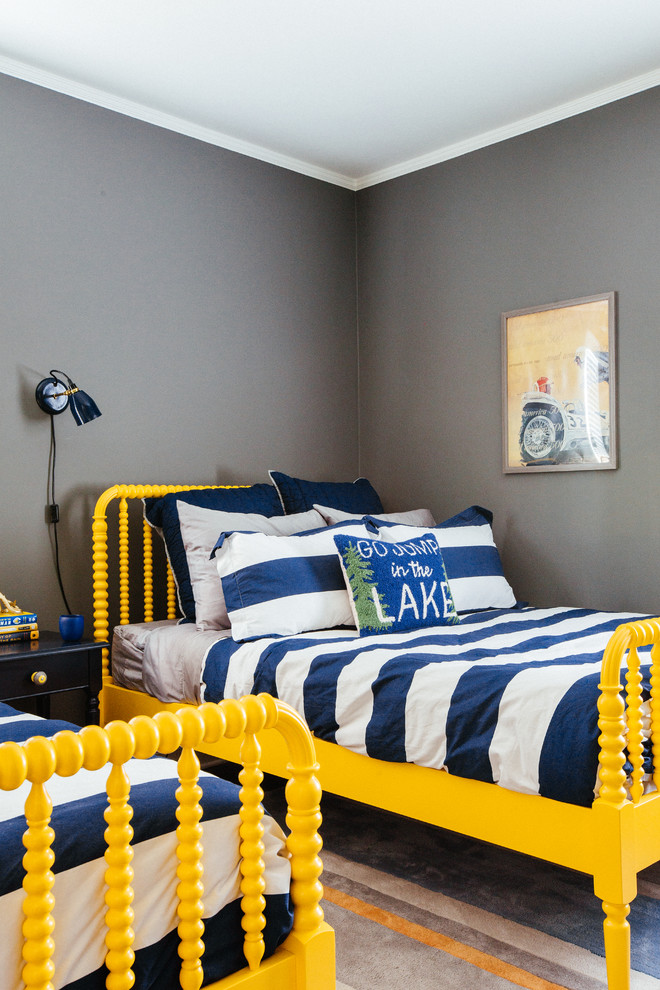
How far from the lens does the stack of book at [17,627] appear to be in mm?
2625

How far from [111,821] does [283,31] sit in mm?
2542

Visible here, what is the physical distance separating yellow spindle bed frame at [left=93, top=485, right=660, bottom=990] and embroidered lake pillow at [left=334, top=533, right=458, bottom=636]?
1.53ft

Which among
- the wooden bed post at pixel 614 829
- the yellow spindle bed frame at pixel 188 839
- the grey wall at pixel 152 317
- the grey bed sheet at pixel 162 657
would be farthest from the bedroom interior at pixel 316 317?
the yellow spindle bed frame at pixel 188 839

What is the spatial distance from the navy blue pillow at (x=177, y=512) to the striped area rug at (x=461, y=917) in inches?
37.3

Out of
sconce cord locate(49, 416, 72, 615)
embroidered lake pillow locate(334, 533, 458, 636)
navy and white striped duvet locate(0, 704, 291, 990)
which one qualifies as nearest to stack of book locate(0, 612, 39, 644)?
sconce cord locate(49, 416, 72, 615)

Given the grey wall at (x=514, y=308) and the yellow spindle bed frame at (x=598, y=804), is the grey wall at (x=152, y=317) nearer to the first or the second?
the grey wall at (x=514, y=308)

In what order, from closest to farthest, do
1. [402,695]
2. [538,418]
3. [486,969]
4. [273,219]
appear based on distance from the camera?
[486,969] < [402,695] < [538,418] < [273,219]

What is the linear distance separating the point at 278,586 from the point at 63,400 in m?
1.03

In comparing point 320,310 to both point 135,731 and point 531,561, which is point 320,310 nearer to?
point 531,561

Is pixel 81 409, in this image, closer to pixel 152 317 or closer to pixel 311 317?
pixel 152 317

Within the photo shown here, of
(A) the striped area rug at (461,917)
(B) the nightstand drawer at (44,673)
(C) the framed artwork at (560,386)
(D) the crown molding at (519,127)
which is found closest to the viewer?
(A) the striped area rug at (461,917)

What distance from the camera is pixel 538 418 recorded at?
341cm

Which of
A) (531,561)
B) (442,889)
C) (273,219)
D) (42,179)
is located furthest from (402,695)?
(273,219)

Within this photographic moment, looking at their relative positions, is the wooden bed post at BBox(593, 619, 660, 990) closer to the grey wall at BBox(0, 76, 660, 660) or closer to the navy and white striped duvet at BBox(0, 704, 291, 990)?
the navy and white striped duvet at BBox(0, 704, 291, 990)
